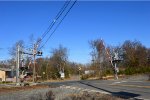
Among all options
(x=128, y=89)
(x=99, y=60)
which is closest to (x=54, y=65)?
(x=99, y=60)

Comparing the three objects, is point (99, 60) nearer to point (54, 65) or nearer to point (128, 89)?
point (54, 65)

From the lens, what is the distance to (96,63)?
8656 cm

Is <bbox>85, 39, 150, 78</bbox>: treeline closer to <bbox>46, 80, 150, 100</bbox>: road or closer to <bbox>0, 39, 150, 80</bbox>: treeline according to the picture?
<bbox>0, 39, 150, 80</bbox>: treeline

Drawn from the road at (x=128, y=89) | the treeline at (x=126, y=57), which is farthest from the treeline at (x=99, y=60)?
the road at (x=128, y=89)

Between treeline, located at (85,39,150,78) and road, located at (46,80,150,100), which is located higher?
treeline, located at (85,39,150,78)

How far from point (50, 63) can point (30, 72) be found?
906 centimetres

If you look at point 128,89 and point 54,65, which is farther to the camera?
point 54,65

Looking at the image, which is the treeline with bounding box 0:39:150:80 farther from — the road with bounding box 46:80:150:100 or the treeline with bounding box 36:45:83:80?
the road with bounding box 46:80:150:100

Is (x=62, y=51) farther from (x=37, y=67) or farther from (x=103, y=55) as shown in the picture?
(x=103, y=55)

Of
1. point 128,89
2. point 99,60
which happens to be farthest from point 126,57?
point 128,89

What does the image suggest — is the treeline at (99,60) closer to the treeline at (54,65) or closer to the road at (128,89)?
the treeline at (54,65)

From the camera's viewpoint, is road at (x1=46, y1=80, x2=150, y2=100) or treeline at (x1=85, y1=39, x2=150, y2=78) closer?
road at (x1=46, y1=80, x2=150, y2=100)

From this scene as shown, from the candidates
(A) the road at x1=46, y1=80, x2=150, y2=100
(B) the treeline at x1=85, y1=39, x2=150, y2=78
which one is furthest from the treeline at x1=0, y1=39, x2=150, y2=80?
(A) the road at x1=46, y1=80, x2=150, y2=100

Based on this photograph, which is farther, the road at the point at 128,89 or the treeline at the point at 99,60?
the treeline at the point at 99,60
